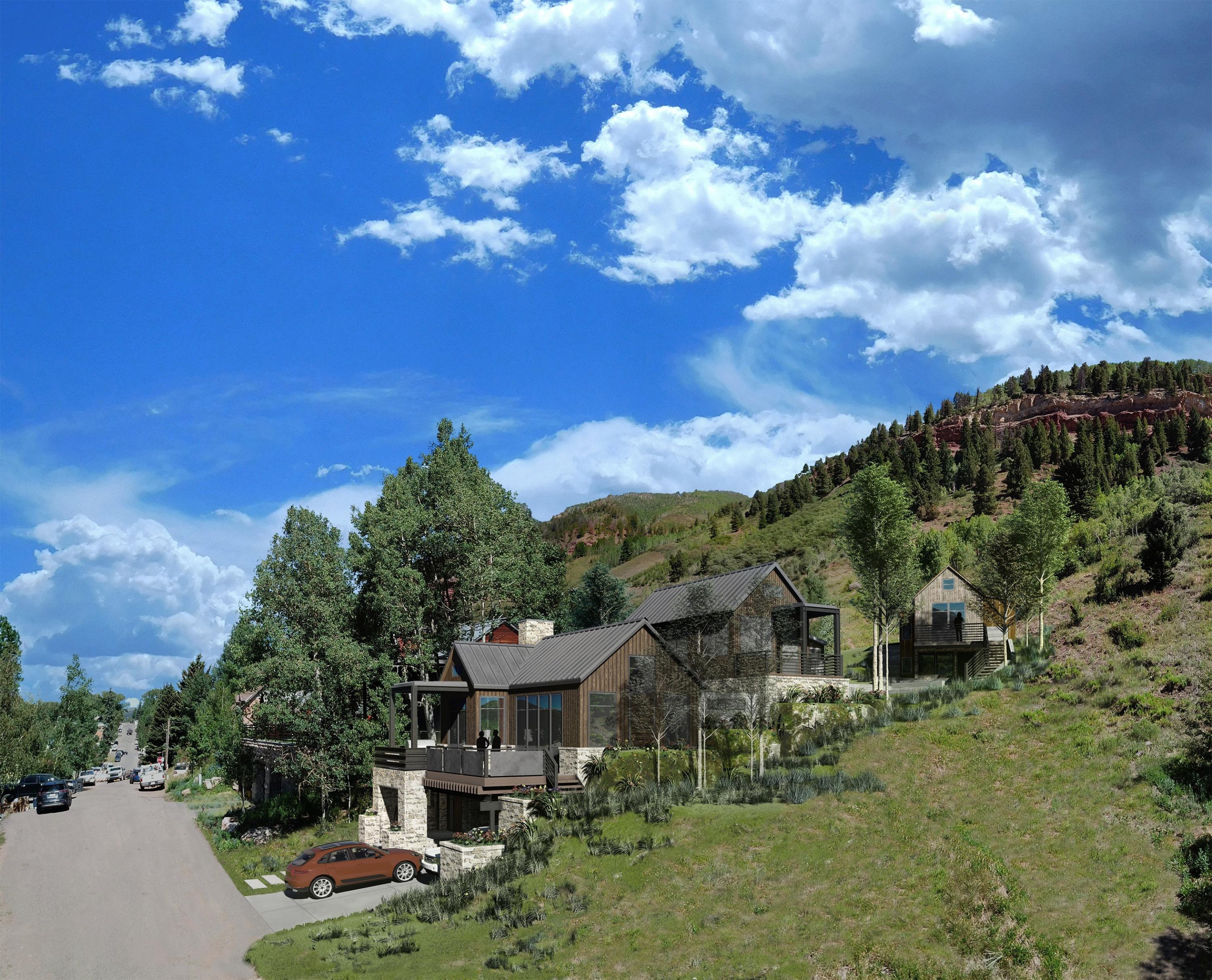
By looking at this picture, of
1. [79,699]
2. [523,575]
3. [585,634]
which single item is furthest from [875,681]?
[79,699]

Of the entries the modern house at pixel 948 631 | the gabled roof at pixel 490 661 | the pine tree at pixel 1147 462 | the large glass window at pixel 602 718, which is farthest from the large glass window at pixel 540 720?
the pine tree at pixel 1147 462

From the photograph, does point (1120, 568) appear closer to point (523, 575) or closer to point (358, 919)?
point (523, 575)

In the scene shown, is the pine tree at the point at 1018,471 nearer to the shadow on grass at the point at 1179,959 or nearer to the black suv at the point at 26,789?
the shadow on grass at the point at 1179,959

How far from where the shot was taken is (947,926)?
56.4 ft

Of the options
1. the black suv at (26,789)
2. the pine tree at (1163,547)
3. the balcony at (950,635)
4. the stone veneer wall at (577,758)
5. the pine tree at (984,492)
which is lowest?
the black suv at (26,789)

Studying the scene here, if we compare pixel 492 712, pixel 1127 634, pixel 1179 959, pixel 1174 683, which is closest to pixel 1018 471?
pixel 1127 634

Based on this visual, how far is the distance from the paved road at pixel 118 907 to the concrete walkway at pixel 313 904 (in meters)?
0.42

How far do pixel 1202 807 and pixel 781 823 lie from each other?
9.55m

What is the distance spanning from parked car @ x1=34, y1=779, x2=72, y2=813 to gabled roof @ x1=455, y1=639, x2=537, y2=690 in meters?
31.5

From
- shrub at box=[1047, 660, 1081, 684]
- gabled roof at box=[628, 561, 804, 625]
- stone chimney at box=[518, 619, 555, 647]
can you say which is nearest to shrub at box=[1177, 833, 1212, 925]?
shrub at box=[1047, 660, 1081, 684]

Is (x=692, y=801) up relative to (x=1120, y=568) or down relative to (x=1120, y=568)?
down

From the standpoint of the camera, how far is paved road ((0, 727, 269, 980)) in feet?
72.7

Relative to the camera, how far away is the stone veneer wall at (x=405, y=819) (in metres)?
35.0

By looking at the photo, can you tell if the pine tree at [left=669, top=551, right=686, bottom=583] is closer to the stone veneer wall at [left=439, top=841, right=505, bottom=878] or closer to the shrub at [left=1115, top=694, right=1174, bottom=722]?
the shrub at [left=1115, top=694, right=1174, bottom=722]
